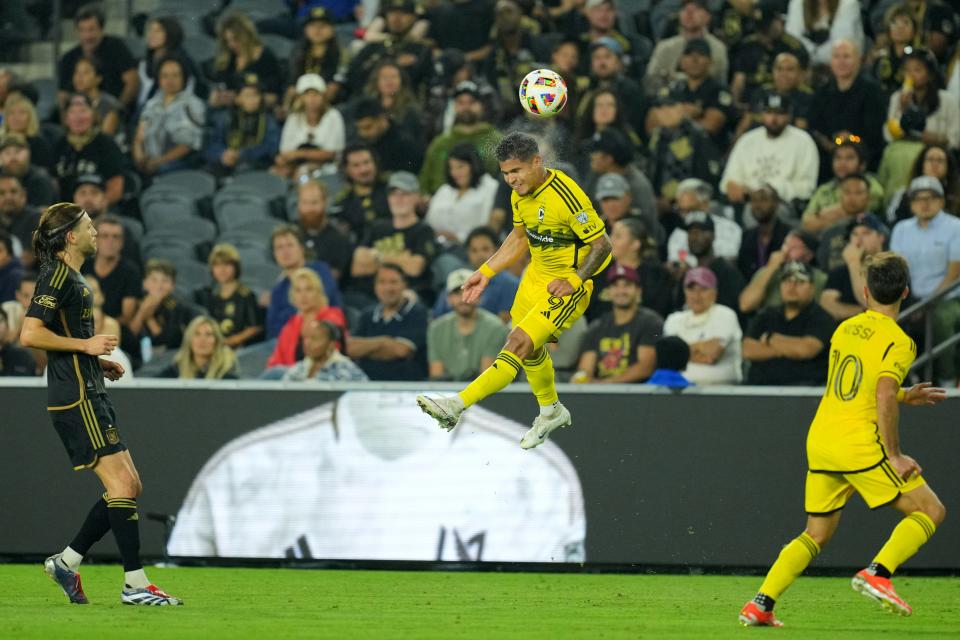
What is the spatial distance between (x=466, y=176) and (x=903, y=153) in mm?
4480

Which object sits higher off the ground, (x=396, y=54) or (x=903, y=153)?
A: (x=396, y=54)

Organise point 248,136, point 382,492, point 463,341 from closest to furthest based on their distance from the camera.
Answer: point 382,492 → point 463,341 → point 248,136

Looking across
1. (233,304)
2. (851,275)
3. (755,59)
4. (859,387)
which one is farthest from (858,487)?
(755,59)

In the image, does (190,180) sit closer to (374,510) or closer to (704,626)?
(374,510)

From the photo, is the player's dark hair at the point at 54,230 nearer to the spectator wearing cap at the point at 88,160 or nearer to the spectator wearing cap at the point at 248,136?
the spectator wearing cap at the point at 88,160

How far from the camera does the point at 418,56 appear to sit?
57.5 feet

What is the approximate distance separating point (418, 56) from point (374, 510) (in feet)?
23.1

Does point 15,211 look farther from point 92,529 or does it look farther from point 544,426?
point 544,426

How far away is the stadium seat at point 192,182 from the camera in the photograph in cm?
1761

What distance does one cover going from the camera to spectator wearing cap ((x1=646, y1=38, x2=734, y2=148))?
16.1m

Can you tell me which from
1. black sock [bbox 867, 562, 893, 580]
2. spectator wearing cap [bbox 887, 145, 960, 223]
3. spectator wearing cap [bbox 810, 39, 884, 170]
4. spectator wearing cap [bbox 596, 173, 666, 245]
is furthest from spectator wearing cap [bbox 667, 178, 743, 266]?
black sock [bbox 867, 562, 893, 580]

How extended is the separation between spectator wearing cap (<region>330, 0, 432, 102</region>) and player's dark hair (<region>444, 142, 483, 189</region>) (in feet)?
6.17

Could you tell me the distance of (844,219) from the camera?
1420 centimetres

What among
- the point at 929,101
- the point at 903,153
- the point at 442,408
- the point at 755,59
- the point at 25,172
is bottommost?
the point at 442,408
